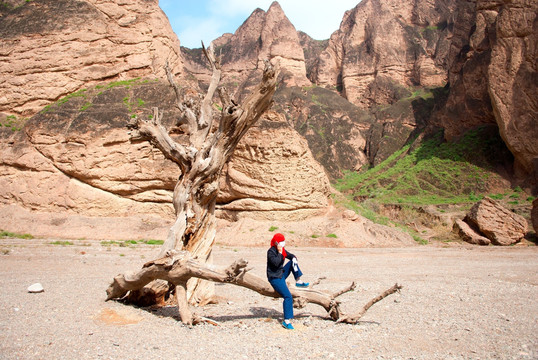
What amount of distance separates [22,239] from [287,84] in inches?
2051

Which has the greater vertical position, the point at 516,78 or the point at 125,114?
the point at 516,78

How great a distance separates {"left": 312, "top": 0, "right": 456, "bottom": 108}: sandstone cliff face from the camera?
61.2 metres

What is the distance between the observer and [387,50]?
6362cm

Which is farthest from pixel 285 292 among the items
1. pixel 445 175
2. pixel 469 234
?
pixel 445 175

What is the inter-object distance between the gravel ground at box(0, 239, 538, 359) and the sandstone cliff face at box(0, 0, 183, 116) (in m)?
16.6

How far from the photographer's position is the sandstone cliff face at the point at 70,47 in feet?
73.3

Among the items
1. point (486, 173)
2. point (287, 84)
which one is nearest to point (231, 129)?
point (486, 173)

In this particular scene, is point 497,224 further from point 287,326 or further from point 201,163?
point 201,163

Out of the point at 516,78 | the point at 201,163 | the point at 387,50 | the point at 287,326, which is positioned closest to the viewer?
the point at 287,326

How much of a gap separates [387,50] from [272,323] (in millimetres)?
65955

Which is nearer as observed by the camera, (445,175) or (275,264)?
(275,264)

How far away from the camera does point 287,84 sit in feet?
206

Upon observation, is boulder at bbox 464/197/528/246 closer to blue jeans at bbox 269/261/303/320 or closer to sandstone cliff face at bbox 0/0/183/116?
blue jeans at bbox 269/261/303/320

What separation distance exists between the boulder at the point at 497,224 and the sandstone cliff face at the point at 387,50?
43536 mm
